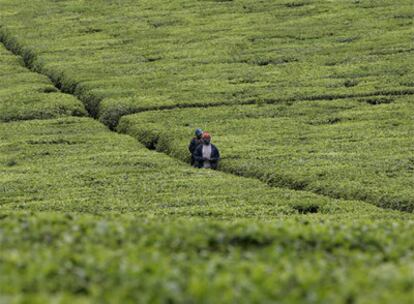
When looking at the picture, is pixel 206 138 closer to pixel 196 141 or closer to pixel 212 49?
pixel 196 141

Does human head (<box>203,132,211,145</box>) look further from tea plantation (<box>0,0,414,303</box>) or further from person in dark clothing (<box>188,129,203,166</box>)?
tea plantation (<box>0,0,414,303</box>)

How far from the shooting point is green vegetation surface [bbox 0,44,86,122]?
75812 millimetres

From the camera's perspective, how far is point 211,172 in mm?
53594

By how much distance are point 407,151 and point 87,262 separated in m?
38.2

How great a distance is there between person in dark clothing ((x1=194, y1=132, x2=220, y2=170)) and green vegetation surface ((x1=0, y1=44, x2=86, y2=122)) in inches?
885

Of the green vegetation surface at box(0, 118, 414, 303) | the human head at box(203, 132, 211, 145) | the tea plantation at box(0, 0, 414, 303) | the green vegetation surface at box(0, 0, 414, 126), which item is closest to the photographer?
the green vegetation surface at box(0, 118, 414, 303)

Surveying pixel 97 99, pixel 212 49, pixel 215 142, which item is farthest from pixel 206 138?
pixel 212 49

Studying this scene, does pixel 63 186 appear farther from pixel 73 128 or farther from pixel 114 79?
pixel 114 79

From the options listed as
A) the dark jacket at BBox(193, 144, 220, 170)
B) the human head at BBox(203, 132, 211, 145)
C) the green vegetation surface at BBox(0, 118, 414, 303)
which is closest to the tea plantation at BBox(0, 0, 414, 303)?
the green vegetation surface at BBox(0, 118, 414, 303)

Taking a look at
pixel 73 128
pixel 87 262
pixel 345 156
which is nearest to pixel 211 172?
pixel 345 156

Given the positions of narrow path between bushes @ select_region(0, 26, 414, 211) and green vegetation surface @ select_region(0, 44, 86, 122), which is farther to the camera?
green vegetation surface @ select_region(0, 44, 86, 122)

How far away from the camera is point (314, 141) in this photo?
61688 mm

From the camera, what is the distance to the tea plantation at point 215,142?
20.0 meters

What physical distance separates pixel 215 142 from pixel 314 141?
6.42 m
